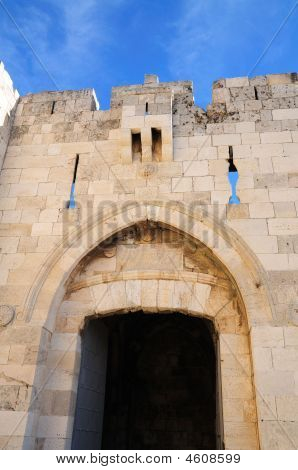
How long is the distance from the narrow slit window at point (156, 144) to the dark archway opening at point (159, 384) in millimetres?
3029

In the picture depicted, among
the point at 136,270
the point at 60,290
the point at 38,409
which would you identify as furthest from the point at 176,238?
the point at 38,409

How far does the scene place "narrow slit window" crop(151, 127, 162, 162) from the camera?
5.31 metres

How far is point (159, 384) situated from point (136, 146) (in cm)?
513

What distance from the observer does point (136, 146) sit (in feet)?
17.7

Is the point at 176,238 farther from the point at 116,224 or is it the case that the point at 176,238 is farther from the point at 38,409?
the point at 38,409

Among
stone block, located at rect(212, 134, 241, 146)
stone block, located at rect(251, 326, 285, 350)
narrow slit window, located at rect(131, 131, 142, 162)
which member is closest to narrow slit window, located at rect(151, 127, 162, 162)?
narrow slit window, located at rect(131, 131, 142, 162)

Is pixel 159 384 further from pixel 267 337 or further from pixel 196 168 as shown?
pixel 196 168

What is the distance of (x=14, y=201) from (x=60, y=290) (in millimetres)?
1455

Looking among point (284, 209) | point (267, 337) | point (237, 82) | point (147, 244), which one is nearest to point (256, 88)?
point (237, 82)

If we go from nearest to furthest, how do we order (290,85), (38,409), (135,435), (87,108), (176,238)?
(38,409), (176,238), (290,85), (87,108), (135,435)

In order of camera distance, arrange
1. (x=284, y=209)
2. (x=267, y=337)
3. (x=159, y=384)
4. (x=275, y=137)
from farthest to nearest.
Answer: (x=159, y=384)
(x=275, y=137)
(x=284, y=209)
(x=267, y=337)

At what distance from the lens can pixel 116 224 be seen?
4902 mm

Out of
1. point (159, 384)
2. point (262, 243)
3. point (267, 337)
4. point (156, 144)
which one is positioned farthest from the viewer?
point (159, 384)

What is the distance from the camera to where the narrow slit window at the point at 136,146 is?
5.35 m
